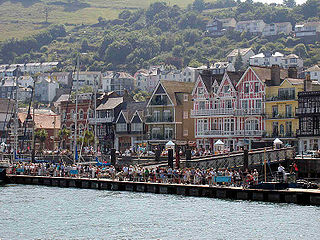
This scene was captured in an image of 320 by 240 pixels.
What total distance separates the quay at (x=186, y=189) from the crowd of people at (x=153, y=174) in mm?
1341

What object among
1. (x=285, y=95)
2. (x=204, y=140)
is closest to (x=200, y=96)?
(x=204, y=140)

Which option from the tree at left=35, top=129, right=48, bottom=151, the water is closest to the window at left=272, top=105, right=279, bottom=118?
the water

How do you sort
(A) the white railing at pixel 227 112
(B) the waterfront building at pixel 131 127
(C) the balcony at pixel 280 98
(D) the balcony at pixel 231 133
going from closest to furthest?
(C) the balcony at pixel 280 98 < (D) the balcony at pixel 231 133 < (A) the white railing at pixel 227 112 < (B) the waterfront building at pixel 131 127

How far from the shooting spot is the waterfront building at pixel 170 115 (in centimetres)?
11681

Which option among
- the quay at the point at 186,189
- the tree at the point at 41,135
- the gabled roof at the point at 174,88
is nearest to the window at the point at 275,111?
A: the gabled roof at the point at 174,88

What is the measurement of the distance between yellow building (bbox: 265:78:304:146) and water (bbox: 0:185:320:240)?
35.4 meters

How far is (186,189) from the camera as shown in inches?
2640

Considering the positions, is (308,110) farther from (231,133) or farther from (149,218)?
(149,218)

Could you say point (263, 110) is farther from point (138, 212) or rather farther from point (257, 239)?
point (257, 239)

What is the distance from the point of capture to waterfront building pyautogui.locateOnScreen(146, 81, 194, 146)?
117m

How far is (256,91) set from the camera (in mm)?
103188

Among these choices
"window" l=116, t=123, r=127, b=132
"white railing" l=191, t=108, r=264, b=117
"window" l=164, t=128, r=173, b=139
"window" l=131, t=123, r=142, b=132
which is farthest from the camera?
"window" l=116, t=123, r=127, b=132

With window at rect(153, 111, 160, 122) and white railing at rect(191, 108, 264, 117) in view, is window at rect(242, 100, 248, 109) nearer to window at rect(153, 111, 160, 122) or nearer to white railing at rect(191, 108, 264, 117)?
white railing at rect(191, 108, 264, 117)

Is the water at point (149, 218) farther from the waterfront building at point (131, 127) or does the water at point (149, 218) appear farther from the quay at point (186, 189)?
the waterfront building at point (131, 127)
